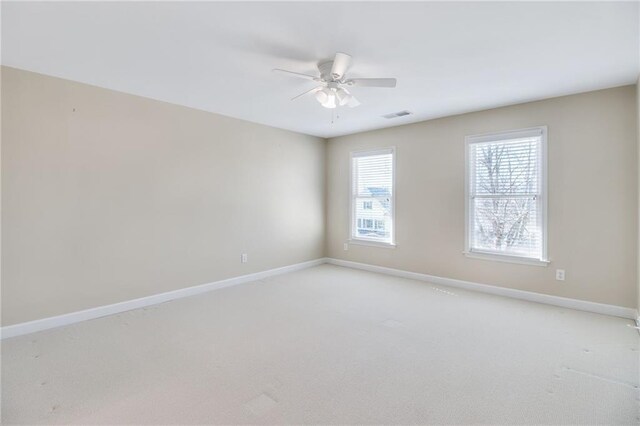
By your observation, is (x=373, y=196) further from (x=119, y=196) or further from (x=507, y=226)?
(x=119, y=196)

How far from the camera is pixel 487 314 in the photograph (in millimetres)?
3498

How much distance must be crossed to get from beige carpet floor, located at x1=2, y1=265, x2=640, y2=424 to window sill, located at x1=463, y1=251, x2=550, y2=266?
0.50m

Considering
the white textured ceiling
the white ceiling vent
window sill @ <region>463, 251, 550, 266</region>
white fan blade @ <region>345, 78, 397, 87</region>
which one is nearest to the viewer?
the white textured ceiling

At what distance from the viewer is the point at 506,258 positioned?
13.5 feet

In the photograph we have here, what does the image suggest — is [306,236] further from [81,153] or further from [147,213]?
[81,153]

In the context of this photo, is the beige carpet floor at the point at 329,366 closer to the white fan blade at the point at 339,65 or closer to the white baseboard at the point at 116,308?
the white baseboard at the point at 116,308

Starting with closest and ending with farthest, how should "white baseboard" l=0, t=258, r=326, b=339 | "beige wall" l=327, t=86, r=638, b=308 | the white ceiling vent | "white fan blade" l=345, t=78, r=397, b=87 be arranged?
"white fan blade" l=345, t=78, r=397, b=87 < "white baseboard" l=0, t=258, r=326, b=339 < "beige wall" l=327, t=86, r=638, b=308 < the white ceiling vent

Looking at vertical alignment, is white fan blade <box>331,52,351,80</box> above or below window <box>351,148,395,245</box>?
above

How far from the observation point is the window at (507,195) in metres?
3.90

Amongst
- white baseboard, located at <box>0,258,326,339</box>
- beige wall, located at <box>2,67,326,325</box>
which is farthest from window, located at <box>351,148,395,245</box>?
white baseboard, located at <box>0,258,326,339</box>

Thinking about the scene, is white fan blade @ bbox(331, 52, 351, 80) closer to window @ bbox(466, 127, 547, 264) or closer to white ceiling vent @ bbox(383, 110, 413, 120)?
white ceiling vent @ bbox(383, 110, 413, 120)

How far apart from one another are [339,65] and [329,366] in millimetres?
2311

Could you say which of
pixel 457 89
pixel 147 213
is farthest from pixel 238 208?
pixel 457 89

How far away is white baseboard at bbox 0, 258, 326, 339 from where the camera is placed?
295 cm
